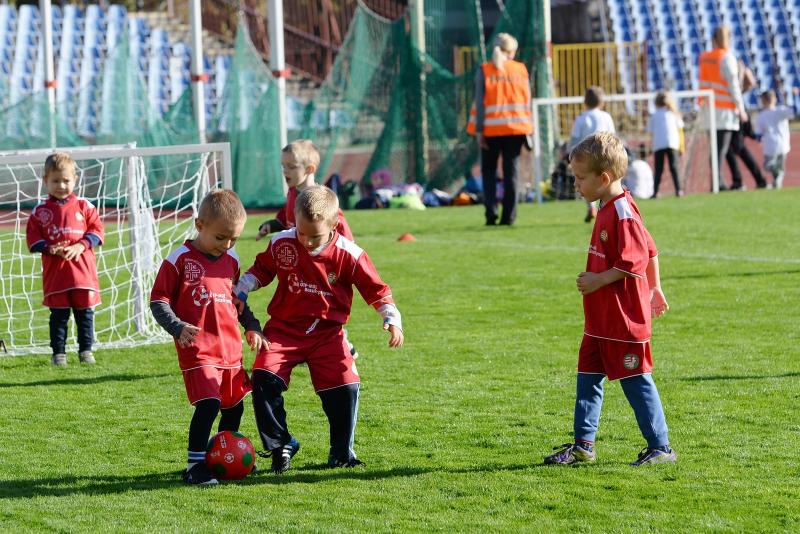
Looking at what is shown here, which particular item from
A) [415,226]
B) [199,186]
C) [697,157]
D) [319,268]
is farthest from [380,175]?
[319,268]

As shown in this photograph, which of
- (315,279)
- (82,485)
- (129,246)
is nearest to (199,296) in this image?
(315,279)

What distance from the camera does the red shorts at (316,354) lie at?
5172 mm

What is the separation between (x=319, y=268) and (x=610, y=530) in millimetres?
1585

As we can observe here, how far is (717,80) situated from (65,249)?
13458mm

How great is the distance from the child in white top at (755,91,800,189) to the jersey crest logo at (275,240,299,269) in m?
15.7

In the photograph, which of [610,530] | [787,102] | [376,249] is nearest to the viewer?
[610,530]

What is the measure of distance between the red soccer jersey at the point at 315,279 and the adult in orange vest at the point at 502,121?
375 inches

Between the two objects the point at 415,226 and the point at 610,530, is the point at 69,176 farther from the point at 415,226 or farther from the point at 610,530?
the point at 415,226

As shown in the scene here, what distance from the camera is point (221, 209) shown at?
5035 mm

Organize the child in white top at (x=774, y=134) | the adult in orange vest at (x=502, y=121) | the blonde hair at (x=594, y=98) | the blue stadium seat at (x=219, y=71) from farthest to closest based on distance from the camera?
the blue stadium seat at (x=219, y=71)
the child in white top at (x=774, y=134)
the adult in orange vest at (x=502, y=121)
the blonde hair at (x=594, y=98)

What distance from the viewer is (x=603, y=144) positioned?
5.03 meters

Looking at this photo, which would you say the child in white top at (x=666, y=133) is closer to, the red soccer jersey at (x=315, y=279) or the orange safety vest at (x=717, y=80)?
the orange safety vest at (x=717, y=80)

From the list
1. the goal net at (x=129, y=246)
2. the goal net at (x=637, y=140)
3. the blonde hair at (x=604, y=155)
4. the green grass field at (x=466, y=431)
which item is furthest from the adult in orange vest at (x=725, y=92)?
the blonde hair at (x=604, y=155)

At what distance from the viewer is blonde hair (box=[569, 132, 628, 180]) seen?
16.5 feet
